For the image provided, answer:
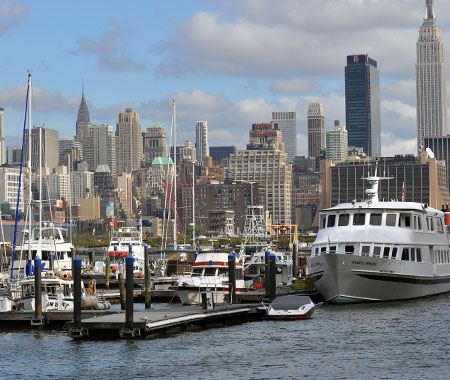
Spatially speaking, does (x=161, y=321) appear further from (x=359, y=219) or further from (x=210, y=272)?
(x=359, y=219)

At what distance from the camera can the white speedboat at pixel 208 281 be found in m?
71.1

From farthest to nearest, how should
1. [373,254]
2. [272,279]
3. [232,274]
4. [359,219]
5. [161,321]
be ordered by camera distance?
[359,219] → [373,254] → [272,279] → [232,274] → [161,321]

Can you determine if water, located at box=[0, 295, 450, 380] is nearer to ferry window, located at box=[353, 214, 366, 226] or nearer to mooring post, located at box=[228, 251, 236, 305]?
mooring post, located at box=[228, 251, 236, 305]

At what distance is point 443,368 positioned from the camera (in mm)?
49750

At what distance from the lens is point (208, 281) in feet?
239

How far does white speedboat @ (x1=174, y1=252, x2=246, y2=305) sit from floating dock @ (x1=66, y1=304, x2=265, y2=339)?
149 inches

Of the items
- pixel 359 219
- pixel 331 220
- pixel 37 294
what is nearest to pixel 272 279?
pixel 331 220

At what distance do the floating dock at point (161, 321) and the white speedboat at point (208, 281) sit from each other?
3.78m

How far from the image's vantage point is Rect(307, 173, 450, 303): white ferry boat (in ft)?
235

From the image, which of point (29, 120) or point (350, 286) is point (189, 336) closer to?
point (350, 286)

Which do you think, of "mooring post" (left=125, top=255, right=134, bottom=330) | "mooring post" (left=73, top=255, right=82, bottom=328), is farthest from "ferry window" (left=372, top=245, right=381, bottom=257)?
"mooring post" (left=73, top=255, right=82, bottom=328)

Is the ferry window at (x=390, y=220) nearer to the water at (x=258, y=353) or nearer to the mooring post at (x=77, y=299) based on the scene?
the water at (x=258, y=353)

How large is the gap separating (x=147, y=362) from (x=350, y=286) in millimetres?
24031

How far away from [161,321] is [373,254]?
20.4 meters
